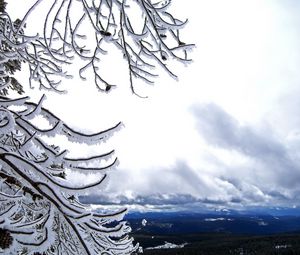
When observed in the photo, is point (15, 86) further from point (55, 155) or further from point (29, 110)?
point (55, 155)

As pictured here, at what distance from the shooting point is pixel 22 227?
2.19 metres

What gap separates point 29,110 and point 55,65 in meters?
2.03

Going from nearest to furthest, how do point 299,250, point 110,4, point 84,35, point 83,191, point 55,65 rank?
1. point 83,191
2. point 110,4
3. point 84,35
4. point 55,65
5. point 299,250

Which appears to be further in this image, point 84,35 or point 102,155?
point 84,35

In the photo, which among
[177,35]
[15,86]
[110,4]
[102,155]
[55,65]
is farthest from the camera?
[15,86]

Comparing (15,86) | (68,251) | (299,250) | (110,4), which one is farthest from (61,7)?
(299,250)

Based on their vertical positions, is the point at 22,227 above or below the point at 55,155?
below

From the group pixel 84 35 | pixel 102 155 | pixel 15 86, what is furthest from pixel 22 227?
pixel 15 86

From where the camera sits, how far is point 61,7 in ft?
10.3

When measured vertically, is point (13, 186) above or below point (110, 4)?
below

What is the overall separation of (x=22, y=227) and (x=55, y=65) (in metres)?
2.88

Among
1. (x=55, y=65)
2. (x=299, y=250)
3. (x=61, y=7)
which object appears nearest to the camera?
(x=61, y=7)

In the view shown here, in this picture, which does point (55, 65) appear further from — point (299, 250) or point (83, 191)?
point (299, 250)

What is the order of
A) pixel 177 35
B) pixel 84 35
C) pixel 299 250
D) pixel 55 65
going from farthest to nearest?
pixel 299 250, pixel 55 65, pixel 84 35, pixel 177 35
